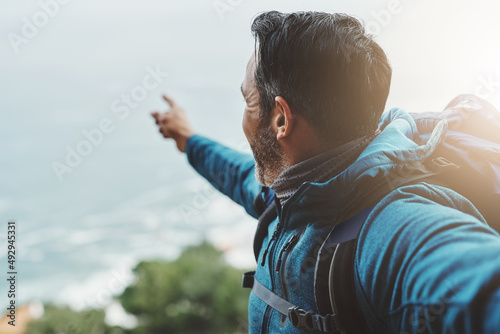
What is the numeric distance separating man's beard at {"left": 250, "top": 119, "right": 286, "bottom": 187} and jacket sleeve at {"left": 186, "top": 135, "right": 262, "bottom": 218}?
228mm

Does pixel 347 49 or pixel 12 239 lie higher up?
pixel 347 49

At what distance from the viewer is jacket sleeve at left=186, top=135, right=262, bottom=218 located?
1.22 metres

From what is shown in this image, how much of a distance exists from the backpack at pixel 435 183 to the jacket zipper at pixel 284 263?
0.01 meters

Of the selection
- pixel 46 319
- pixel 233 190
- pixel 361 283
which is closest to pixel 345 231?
pixel 361 283

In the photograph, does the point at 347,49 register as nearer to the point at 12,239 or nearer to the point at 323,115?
the point at 323,115

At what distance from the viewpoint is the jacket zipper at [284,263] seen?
2.52 ft

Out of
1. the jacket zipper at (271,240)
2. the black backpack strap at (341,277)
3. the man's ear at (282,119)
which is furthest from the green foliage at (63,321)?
the black backpack strap at (341,277)

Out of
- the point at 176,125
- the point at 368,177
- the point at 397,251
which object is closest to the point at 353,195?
the point at 368,177

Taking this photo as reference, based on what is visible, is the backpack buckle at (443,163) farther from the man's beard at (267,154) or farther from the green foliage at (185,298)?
the green foliage at (185,298)

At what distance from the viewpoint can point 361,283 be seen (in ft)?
2.01

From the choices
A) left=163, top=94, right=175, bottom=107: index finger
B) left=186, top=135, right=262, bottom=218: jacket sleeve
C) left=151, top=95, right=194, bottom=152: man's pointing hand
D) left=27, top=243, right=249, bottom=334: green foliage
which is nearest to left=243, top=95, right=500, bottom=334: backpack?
left=186, top=135, right=262, bottom=218: jacket sleeve

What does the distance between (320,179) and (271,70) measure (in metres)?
0.21

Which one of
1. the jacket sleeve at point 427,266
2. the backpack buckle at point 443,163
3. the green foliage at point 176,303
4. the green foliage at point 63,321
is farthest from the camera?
the green foliage at point 176,303

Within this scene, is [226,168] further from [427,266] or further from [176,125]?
[427,266]
